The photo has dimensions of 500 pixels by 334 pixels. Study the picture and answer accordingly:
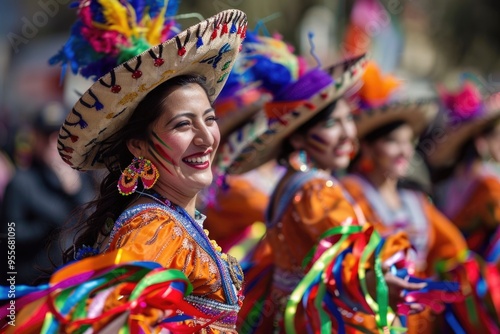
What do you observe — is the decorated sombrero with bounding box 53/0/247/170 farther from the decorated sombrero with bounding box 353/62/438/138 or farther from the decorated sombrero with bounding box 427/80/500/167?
the decorated sombrero with bounding box 427/80/500/167

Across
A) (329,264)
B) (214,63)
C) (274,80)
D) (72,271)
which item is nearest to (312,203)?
(329,264)

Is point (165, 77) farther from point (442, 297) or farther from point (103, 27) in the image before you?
point (442, 297)

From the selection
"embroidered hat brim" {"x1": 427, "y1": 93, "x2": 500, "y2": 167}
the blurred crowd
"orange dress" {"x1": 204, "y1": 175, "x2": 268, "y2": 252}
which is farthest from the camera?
"embroidered hat brim" {"x1": 427, "y1": 93, "x2": 500, "y2": 167}

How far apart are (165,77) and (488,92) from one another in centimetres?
529

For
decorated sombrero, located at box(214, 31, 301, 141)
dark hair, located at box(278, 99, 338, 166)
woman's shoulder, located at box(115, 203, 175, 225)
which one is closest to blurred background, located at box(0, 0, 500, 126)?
decorated sombrero, located at box(214, 31, 301, 141)

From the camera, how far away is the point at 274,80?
4.28 m

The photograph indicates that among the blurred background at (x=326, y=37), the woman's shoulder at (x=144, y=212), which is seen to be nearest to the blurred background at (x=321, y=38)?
the blurred background at (x=326, y=37)

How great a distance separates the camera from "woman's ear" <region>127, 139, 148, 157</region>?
2.85 metres

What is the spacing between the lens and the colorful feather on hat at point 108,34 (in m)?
3.03

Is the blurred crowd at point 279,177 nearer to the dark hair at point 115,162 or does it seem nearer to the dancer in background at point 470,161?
the dancer in background at point 470,161

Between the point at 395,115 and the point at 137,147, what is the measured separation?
2974mm

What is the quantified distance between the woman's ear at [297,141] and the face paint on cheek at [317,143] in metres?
0.06

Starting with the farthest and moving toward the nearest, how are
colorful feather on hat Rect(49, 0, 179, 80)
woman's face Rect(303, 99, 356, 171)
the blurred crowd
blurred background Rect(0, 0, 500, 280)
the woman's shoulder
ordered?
blurred background Rect(0, 0, 500, 280), the blurred crowd, woman's face Rect(303, 99, 356, 171), colorful feather on hat Rect(49, 0, 179, 80), the woman's shoulder

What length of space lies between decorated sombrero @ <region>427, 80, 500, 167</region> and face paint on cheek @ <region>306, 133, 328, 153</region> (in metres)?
2.64
